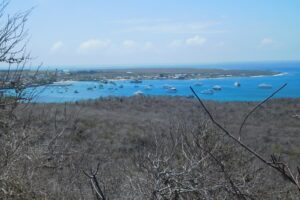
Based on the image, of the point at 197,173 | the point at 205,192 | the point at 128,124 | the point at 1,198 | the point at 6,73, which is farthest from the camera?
the point at 128,124

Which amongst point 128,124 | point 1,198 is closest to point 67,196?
point 1,198

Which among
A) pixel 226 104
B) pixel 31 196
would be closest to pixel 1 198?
pixel 31 196

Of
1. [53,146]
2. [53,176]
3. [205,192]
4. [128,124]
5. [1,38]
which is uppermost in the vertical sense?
[1,38]

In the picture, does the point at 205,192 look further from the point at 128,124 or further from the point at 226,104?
the point at 226,104

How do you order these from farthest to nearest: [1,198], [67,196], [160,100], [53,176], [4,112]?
[160,100], [53,176], [4,112], [67,196], [1,198]

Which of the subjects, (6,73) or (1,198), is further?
(6,73)

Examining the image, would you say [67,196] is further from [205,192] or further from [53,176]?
[205,192]

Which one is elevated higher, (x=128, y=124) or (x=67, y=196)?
(x=67, y=196)

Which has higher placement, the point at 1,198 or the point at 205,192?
the point at 205,192

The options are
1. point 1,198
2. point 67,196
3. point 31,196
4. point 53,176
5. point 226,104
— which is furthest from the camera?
point 226,104
